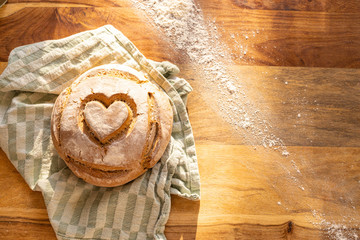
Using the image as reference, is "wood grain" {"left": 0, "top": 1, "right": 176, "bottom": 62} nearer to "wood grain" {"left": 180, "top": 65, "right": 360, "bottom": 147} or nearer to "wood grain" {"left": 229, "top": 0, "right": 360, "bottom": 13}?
"wood grain" {"left": 180, "top": 65, "right": 360, "bottom": 147}

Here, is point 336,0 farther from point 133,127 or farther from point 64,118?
point 64,118

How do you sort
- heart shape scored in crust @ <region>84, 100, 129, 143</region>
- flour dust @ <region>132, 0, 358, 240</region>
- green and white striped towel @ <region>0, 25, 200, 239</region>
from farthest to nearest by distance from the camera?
flour dust @ <region>132, 0, 358, 240</region>, green and white striped towel @ <region>0, 25, 200, 239</region>, heart shape scored in crust @ <region>84, 100, 129, 143</region>

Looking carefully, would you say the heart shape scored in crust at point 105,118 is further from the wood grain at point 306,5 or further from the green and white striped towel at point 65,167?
the wood grain at point 306,5

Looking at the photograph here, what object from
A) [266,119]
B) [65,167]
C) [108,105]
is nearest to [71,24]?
[108,105]

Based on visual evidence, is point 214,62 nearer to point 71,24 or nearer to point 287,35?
point 287,35

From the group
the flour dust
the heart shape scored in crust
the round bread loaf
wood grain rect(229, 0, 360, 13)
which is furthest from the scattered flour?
the heart shape scored in crust

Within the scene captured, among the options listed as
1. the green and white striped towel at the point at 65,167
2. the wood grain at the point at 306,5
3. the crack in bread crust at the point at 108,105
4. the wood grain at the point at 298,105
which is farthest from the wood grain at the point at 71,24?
the wood grain at the point at 306,5

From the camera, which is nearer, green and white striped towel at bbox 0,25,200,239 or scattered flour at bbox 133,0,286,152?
green and white striped towel at bbox 0,25,200,239
